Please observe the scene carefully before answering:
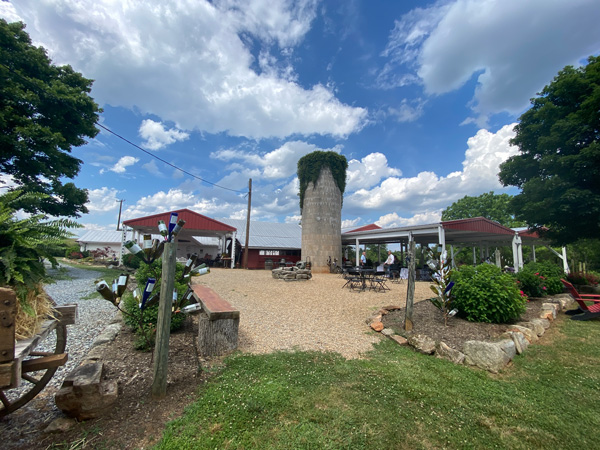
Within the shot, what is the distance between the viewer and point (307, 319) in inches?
227

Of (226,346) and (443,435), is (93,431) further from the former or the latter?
(443,435)

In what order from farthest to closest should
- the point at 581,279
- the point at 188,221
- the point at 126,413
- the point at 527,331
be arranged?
the point at 188,221
the point at 581,279
the point at 527,331
the point at 126,413

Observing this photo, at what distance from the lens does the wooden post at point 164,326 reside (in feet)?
7.95

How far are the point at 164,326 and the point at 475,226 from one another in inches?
590

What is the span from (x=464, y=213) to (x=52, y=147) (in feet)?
Result: 132

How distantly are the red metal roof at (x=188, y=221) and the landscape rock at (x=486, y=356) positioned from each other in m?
17.5

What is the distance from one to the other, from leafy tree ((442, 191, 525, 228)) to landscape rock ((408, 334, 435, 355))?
3371 centimetres

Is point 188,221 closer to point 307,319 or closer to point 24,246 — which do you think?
point 307,319

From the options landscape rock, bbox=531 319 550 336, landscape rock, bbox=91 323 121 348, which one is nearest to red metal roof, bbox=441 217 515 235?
landscape rock, bbox=531 319 550 336

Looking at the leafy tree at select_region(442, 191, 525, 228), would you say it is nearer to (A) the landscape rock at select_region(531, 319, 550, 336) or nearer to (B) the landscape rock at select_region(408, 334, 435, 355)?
(A) the landscape rock at select_region(531, 319, 550, 336)

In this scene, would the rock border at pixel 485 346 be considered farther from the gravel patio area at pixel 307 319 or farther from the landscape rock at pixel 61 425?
the landscape rock at pixel 61 425

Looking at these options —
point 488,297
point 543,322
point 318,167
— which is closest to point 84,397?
point 488,297

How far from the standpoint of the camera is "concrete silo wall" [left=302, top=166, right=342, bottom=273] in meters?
17.9

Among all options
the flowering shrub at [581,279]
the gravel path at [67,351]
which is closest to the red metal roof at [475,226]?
the flowering shrub at [581,279]
